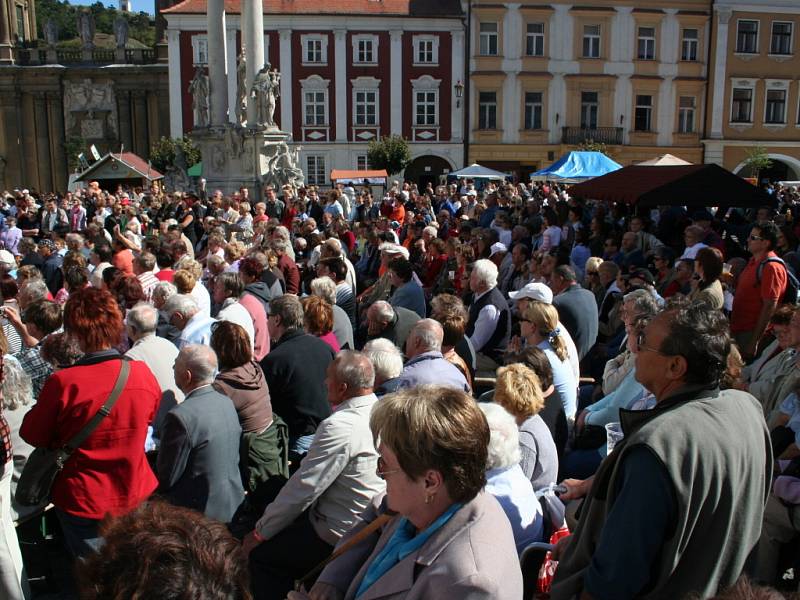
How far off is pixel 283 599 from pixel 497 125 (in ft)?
129

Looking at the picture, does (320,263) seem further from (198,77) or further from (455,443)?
(198,77)

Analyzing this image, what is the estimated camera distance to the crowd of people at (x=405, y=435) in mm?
2383

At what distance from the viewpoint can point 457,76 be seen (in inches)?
1606

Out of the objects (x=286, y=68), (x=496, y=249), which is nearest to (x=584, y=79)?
(x=286, y=68)

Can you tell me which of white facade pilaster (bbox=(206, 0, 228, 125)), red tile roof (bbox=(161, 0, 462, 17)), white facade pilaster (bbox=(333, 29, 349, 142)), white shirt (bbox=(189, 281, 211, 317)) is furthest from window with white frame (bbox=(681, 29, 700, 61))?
white shirt (bbox=(189, 281, 211, 317))

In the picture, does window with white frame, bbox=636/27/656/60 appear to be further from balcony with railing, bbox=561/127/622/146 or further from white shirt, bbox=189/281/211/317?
white shirt, bbox=189/281/211/317

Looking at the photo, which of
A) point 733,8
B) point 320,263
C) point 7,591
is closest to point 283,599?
point 7,591

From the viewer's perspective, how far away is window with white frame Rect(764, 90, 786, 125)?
41.6m

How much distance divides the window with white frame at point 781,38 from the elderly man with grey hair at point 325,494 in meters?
43.9

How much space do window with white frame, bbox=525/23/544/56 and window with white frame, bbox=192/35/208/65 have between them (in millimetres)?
16625

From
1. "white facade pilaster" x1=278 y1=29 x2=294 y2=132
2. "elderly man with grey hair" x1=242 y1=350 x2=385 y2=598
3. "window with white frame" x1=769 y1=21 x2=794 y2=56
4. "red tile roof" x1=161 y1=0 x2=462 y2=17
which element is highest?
"red tile roof" x1=161 y1=0 x2=462 y2=17

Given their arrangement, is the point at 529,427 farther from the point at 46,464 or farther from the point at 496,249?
the point at 496,249

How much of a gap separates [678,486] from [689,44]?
43.6 metres

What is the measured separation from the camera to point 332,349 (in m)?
5.88
